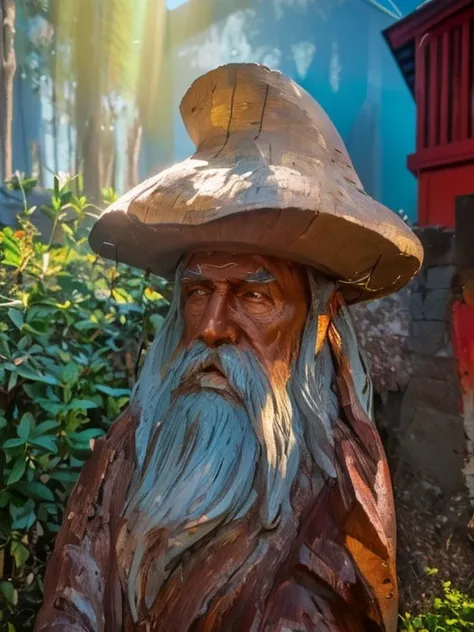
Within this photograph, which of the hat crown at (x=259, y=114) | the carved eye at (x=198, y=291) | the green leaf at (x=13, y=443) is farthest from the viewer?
the green leaf at (x=13, y=443)

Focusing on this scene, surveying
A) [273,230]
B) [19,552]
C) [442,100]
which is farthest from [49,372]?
[442,100]

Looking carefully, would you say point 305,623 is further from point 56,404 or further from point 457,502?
point 457,502

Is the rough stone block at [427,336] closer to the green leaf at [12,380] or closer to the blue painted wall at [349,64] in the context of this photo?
the blue painted wall at [349,64]

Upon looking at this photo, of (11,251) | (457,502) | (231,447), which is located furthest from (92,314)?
(457,502)

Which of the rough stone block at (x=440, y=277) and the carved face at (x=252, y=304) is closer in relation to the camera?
the carved face at (x=252, y=304)

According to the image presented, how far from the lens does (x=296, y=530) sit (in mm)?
1085

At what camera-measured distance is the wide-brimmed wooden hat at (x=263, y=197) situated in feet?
3.33

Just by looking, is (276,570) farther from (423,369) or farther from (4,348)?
(423,369)

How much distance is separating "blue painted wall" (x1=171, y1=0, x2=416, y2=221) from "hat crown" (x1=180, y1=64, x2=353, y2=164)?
992mm

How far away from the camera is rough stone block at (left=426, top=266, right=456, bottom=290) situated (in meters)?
1.92

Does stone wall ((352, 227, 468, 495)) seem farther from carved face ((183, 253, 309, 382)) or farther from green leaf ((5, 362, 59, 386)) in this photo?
green leaf ((5, 362, 59, 386))

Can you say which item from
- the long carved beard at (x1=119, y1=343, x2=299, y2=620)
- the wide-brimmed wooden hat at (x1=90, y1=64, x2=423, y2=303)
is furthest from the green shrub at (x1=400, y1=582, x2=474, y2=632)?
the wide-brimmed wooden hat at (x1=90, y1=64, x2=423, y2=303)

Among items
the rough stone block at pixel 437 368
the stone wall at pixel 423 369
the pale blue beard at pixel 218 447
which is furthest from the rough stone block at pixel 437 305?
the pale blue beard at pixel 218 447

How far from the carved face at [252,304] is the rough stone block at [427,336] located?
866mm
